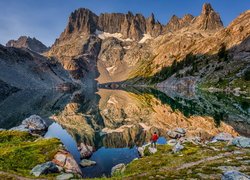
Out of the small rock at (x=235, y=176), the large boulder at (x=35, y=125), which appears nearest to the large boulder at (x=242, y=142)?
the small rock at (x=235, y=176)

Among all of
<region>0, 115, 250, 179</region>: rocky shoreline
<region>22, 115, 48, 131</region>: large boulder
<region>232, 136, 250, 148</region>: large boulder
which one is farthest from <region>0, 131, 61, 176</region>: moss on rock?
<region>232, 136, 250, 148</region>: large boulder

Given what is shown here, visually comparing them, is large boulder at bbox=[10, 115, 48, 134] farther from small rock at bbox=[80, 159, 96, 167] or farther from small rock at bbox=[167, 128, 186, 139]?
small rock at bbox=[167, 128, 186, 139]

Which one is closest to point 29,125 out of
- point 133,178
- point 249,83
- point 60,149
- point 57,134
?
point 57,134

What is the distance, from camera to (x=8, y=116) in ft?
309

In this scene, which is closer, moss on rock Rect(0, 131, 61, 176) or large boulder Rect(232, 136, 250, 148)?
moss on rock Rect(0, 131, 61, 176)

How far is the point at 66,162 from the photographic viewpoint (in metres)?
36.1

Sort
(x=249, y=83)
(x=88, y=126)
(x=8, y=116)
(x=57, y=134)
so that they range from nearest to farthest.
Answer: (x=57, y=134) < (x=88, y=126) < (x=8, y=116) < (x=249, y=83)

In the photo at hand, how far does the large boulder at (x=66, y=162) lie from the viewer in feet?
115

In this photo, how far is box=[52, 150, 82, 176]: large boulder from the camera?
35.1m

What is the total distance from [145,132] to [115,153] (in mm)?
20975

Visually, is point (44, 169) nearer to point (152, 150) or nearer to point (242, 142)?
point (152, 150)

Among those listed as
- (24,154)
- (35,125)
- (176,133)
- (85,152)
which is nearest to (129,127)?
(176,133)

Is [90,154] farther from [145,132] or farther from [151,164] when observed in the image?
[145,132]

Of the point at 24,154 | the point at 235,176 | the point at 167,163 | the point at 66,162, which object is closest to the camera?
the point at 235,176
